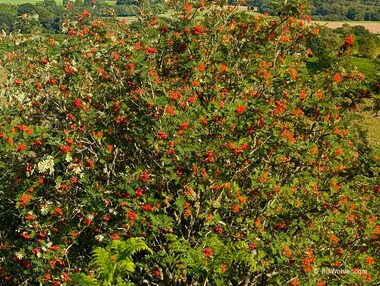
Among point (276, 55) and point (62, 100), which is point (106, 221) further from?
point (276, 55)

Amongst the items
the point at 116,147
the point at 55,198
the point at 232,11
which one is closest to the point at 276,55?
the point at 232,11

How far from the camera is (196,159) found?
30.7ft

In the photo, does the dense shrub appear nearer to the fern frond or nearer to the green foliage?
the green foliage

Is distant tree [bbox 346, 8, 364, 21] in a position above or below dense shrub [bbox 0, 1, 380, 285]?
below

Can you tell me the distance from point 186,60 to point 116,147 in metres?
2.89

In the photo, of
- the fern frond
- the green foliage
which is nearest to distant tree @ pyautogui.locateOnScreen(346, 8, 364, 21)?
the green foliage

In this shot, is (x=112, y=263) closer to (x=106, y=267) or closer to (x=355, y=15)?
(x=106, y=267)

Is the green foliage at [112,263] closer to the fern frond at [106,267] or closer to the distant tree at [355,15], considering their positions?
the fern frond at [106,267]

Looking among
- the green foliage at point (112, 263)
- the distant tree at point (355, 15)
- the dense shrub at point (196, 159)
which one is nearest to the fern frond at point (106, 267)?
the green foliage at point (112, 263)

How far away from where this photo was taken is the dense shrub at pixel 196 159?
9414mm

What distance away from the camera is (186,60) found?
11336 millimetres

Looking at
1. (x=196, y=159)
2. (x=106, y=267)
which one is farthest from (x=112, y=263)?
(x=196, y=159)

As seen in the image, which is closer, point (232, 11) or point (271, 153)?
point (271, 153)

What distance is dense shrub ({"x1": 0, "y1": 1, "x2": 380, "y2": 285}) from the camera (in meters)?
9.41
